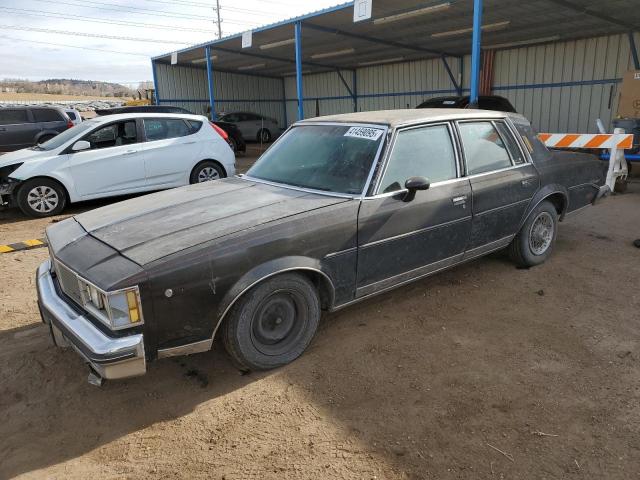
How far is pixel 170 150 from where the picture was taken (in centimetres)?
843

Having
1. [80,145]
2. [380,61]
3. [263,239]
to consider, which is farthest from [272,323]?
[380,61]

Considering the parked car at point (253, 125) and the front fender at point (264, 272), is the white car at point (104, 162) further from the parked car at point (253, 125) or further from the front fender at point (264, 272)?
the parked car at point (253, 125)

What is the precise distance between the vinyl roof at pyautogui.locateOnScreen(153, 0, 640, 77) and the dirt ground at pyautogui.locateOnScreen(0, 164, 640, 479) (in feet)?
30.8

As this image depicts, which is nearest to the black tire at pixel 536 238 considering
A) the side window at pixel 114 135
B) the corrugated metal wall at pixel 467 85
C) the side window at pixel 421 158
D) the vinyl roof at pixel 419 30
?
the side window at pixel 421 158

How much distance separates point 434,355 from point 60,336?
244 centimetres

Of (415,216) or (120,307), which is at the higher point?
(415,216)

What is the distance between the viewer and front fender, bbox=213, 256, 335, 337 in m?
2.80

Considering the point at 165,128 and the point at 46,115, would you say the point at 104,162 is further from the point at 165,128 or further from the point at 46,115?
the point at 46,115

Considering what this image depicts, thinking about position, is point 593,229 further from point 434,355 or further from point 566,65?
point 566,65

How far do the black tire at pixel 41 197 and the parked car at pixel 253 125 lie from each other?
45.7 feet

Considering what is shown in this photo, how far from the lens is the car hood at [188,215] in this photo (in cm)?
286

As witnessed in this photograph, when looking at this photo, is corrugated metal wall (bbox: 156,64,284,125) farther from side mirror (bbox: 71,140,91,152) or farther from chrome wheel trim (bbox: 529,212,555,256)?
chrome wheel trim (bbox: 529,212,555,256)

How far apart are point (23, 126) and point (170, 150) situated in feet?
27.8

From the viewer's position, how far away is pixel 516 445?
2.48 m
